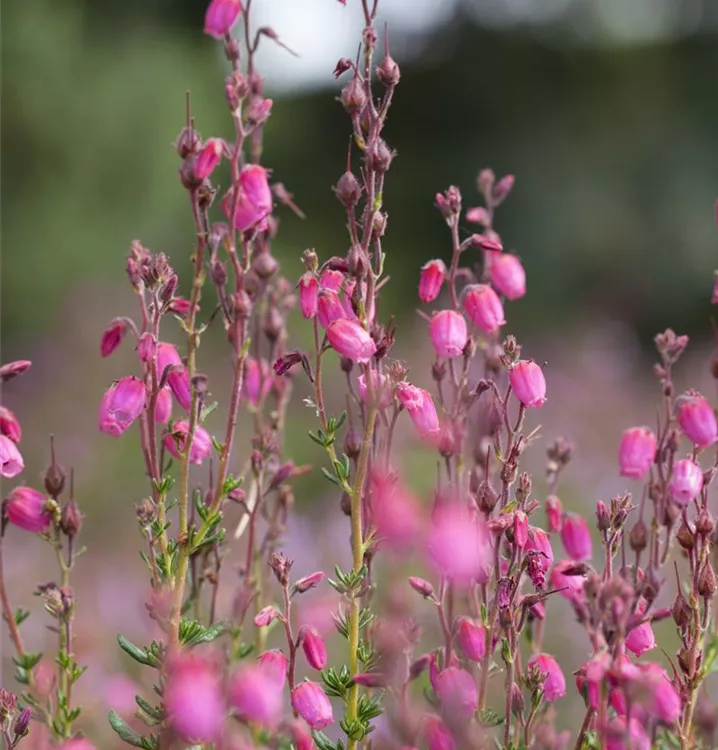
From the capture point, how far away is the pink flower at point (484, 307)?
4.93 ft

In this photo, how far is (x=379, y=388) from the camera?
53.6 inches

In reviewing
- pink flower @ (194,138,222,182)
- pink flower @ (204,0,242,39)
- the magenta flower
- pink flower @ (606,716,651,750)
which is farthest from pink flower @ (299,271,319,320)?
pink flower @ (606,716,651,750)

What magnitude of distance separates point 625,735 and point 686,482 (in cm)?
43

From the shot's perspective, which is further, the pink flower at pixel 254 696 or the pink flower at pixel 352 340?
the pink flower at pixel 352 340

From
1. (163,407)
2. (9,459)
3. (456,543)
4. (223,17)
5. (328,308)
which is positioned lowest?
(456,543)

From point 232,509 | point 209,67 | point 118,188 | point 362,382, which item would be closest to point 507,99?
point 209,67

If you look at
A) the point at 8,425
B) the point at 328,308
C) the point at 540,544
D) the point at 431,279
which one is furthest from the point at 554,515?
the point at 8,425

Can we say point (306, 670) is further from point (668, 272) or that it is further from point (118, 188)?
point (668, 272)

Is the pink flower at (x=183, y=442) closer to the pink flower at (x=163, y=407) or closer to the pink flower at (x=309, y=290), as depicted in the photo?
the pink flower at (x=163, y=407)

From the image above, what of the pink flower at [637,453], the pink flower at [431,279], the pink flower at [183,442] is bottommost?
the pink flower at [183,442]

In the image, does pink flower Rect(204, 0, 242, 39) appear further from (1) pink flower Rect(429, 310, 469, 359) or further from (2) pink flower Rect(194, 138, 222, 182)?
(1) pink flower Rect(429, 310, 469, 359)

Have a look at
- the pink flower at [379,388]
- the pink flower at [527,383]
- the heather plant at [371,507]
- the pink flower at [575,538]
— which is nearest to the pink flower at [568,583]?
the heather plant at [371,507]

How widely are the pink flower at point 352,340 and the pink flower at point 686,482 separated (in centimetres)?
46

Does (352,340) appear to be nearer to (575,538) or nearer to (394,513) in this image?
(394,513)
